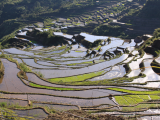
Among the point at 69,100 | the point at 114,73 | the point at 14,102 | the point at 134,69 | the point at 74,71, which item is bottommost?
the point at 114,73

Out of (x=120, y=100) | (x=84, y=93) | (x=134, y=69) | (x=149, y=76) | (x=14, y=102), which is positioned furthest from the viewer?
(x=134, y=69)

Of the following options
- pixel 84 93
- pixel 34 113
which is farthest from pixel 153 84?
pixel 34 113

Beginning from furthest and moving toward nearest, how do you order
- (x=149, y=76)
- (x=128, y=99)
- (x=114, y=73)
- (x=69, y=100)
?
(x=114, y=73)
(x=149, y=76)
(x=128, y=99)
(x=69, y=100)

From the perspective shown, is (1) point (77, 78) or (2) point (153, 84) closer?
(2) point (153, 84)

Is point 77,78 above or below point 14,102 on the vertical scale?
below

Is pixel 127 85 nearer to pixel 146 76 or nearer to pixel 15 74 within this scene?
pixel 146 76

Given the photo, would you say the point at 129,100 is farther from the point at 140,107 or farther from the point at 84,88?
the point at 84,88

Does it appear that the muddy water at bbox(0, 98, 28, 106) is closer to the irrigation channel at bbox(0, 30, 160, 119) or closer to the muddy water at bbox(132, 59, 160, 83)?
the irrigation channel at bbox(0, 30, 160, 119)

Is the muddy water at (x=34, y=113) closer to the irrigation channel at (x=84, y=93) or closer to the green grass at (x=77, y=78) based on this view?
the irrigation channel at (x=84, y=93)

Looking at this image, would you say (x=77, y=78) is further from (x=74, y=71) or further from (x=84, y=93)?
(x=84, y=93)

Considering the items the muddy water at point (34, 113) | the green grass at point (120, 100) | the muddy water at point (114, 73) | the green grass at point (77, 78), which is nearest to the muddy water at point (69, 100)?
the green grass at point (120, 100)

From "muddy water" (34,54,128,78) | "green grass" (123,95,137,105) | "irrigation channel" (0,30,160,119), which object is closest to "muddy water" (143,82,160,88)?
"irrigation channel" (0,30,160,119)

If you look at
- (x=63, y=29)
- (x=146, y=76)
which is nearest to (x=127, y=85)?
(x=146, y=76)
